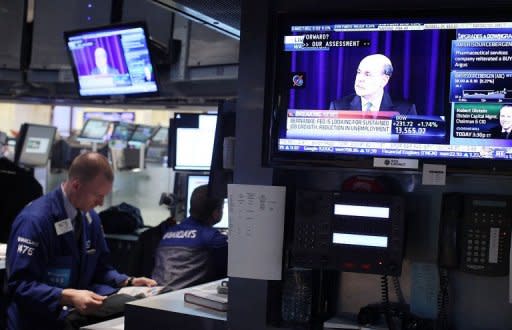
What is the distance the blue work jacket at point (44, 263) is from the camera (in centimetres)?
304

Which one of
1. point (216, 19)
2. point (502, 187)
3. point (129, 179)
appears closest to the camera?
point (502, 187)

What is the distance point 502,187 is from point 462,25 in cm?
50

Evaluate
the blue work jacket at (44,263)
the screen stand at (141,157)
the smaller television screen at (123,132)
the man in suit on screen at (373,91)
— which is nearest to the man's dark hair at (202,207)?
the blue work jacket at (44,263)

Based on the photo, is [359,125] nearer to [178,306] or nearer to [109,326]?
[178,306]

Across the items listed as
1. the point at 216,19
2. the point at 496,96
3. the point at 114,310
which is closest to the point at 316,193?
the point at 496,96

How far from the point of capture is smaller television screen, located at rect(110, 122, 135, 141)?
750 cm

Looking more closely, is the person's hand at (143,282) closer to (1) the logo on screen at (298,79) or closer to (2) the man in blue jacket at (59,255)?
(2) the man in blue jacket at (59,255)

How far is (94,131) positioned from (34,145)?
101 cm

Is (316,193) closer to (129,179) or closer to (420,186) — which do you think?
(420,186)

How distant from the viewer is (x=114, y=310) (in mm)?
3107

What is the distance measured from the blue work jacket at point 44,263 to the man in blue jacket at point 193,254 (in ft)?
1.43

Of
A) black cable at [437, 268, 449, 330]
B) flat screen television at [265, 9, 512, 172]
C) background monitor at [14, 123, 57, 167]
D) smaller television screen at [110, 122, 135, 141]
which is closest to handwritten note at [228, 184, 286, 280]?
flat screen television at [265, 9, 512, 172]

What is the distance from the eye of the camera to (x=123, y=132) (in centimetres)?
757

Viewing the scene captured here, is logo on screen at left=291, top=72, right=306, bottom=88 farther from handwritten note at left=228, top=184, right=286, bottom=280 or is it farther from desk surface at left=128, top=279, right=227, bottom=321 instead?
desk surface at left=128, top=279, right=227, bottom=321
